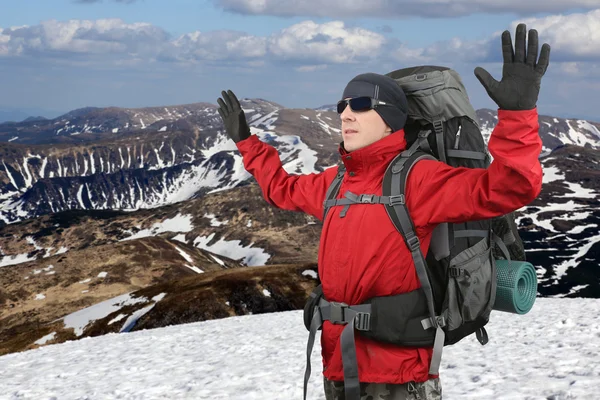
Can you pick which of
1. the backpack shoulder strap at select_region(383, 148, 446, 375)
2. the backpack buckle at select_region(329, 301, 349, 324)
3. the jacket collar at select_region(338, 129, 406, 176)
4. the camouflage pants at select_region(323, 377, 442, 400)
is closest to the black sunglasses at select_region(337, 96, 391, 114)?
the jacket collar at select_region(338, 129, 406, 176)

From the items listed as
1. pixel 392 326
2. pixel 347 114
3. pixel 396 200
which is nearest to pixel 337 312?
pixel 392 326

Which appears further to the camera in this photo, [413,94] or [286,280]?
[286,280]

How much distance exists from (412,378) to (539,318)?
21157 mm

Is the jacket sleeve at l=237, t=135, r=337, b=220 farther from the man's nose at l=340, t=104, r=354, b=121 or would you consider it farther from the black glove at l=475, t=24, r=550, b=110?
the black glove at l=475, t=24, r=550, b=110

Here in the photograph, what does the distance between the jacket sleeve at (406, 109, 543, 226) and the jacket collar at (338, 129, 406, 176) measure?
361 mm

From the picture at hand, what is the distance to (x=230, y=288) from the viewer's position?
7069cm

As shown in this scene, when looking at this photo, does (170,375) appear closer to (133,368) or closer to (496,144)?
(133,368)

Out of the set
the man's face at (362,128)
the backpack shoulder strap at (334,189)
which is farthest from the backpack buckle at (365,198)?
the man's face at (362,128)

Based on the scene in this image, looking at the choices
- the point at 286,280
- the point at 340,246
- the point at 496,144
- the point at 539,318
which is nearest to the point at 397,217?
the point at 340,246

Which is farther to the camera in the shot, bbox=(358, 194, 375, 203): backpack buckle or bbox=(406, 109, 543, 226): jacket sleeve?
bbox=(358, 194, 375, 203): backpack buckle

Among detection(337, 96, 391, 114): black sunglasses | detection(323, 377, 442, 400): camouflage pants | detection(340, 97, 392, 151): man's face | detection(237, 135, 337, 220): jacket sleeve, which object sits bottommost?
detection(323, 377, 442, 400): camouflage pants

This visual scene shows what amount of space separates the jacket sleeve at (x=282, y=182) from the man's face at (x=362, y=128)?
3.15ft

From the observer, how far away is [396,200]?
558 centimetres

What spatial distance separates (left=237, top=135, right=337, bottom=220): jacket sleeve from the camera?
7105mm
